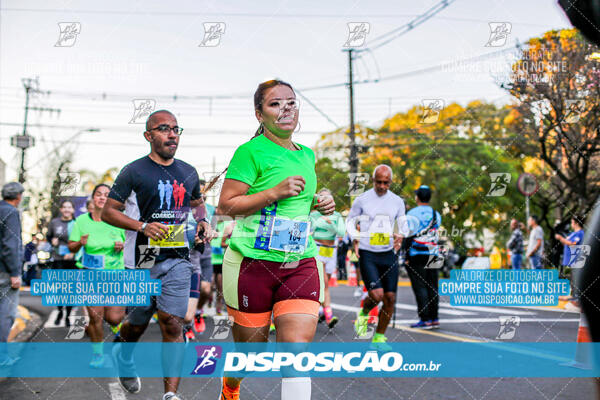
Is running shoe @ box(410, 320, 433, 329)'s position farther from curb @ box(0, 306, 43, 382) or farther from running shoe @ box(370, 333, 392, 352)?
curb @ box(0, 306, 43, 382)

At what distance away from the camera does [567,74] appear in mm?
13602

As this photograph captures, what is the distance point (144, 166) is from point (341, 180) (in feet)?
89.4

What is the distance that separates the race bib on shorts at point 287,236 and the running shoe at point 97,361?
3640 millimetres

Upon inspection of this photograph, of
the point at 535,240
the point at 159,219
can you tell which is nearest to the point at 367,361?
the point at 159,219

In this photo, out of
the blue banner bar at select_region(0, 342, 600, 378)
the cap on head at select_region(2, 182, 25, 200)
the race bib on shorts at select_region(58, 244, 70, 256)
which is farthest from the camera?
the race bib on shorts at select_region(58, 244, 70, 256)

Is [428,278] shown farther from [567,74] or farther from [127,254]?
[567,74]

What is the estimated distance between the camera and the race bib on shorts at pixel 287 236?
3131mm

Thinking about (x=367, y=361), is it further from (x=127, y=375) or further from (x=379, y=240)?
(x=127, y=375)

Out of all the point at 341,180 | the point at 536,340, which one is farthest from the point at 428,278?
the point at 341,180

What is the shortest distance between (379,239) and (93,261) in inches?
127

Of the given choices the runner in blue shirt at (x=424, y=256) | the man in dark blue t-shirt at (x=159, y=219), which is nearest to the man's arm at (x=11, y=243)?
the man in dark blue t-shirt at (x=159, y=219)

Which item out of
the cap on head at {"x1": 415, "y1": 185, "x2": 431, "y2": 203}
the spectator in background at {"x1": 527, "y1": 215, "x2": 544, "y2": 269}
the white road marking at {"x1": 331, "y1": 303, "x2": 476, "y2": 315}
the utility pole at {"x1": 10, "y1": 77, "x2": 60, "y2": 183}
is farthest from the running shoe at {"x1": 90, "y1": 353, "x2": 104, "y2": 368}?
the utility pole at {"x1": 10, "y1": 77, "x2": 60, "y2": 183}

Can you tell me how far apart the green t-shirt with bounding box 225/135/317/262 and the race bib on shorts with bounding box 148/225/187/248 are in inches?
43.5

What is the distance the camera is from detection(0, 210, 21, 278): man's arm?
6.08m
